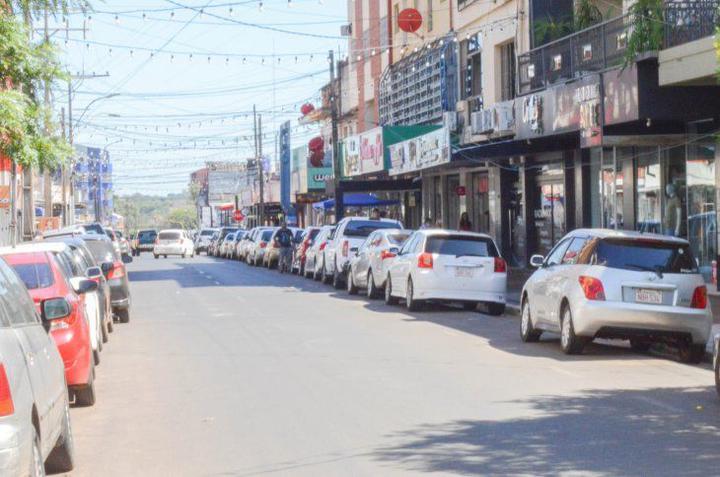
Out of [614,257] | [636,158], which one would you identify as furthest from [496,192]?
[614,257]

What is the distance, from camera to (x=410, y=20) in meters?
44.3

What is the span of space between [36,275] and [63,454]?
4.72 meters

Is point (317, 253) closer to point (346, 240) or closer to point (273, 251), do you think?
point (346, 240)

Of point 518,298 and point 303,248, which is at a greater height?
point 303,248

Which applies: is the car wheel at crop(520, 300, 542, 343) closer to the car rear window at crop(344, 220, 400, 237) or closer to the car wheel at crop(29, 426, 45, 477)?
the car wheel at crop(29, 426, 45, 477)

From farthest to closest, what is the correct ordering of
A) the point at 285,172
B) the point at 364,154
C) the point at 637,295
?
the point at 285,172 → the point at 364,154 → the point at 637,295

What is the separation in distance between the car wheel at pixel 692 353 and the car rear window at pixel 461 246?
7.99 m

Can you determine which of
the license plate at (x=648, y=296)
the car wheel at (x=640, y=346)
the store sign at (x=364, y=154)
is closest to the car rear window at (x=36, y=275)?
the license plate at (x=648, y=296)

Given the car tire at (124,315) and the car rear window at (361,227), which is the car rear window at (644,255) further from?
the car rear window at (361,227)

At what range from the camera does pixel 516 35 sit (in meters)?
35.7

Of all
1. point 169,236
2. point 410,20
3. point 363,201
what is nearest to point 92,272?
point 410,20

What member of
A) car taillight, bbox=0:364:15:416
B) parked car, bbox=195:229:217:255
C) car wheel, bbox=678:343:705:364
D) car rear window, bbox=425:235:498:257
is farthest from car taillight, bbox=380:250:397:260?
parked car, bbox=195:229:217:255

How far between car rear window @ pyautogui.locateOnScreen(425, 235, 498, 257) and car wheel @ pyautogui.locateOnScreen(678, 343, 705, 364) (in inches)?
314

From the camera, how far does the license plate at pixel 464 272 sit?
2358cm
